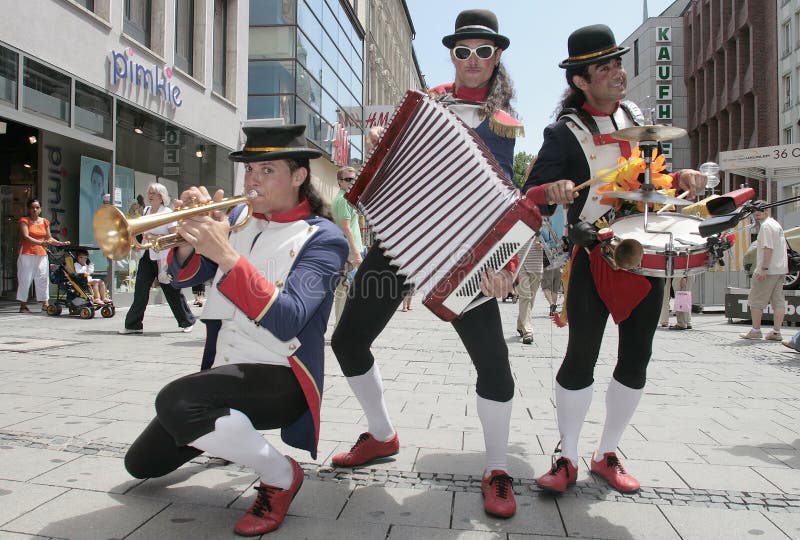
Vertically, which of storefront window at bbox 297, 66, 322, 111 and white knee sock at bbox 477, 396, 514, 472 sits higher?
storefront window at bbox 297, 66, 322, 111

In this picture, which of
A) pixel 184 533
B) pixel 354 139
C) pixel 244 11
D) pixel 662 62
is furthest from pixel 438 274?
pixel 662 62

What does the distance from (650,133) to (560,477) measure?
1.49 metres

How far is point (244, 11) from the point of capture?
54.2 ft

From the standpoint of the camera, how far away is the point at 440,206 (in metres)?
2.62

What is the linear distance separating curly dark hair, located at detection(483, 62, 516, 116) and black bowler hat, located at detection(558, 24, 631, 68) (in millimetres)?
277

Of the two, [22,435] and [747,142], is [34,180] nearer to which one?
[22,435]

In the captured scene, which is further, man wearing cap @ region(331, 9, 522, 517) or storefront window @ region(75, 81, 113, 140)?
storefront window @ region(75, 81, 113, 140)

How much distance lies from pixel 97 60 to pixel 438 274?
10.5m

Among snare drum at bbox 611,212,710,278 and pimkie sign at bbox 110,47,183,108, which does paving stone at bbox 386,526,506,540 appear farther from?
pimkie sign at bbox 110,47,183,108

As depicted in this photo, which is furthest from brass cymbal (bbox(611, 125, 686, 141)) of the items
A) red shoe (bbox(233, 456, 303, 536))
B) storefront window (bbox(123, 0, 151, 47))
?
storefront window (bbox(123, 0, 151, 47))

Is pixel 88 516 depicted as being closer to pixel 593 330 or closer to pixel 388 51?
pixel 593 330

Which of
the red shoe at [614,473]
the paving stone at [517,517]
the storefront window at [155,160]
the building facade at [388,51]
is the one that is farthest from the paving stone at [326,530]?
the building facade at [388,51]

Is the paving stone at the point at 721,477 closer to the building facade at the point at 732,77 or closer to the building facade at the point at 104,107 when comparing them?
the building facade at the point at 104,107

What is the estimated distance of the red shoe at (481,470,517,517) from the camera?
2561mm
